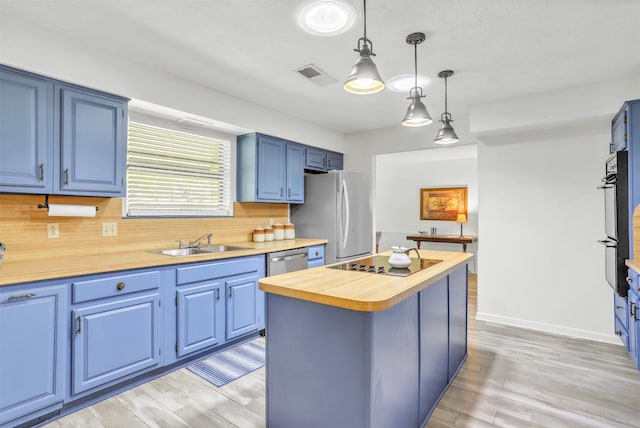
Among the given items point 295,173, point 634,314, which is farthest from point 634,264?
point 295,173

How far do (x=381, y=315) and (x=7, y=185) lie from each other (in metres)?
2.28

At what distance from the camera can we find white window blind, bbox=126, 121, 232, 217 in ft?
9.88

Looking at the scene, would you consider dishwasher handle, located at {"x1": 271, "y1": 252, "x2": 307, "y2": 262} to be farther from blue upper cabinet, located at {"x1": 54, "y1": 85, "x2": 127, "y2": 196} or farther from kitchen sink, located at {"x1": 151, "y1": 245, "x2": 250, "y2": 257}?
blue upper cabinet, located at {"x1": 54, "y1": 85, "x2": 127, "y2": 196}

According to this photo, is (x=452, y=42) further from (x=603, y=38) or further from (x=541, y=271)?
(x=541, y=271)

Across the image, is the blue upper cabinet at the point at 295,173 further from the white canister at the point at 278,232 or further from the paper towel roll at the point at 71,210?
the paper towel roll at the point at 71,210

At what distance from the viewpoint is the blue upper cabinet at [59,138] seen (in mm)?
2029

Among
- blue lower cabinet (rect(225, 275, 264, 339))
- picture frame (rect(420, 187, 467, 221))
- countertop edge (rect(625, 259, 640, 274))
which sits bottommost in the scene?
blue lower cabinet (rect(225, 275, 264, 339))

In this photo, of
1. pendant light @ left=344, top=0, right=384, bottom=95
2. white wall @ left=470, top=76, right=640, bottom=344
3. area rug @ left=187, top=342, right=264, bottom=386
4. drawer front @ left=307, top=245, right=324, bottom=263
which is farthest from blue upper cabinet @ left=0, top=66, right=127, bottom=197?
white wall @ left=470, top=76, right=640, bottom=344

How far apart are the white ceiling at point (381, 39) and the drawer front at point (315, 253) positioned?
1.74 m

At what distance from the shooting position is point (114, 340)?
86.3 inches

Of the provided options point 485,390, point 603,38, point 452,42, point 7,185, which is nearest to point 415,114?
point 452,42

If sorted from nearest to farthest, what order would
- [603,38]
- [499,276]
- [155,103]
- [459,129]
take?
[603,38] < [155,103] < [499,276] < [459,129]

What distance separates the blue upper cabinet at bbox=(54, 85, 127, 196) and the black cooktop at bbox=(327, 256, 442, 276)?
1.78 metres

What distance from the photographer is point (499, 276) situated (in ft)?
12.3
